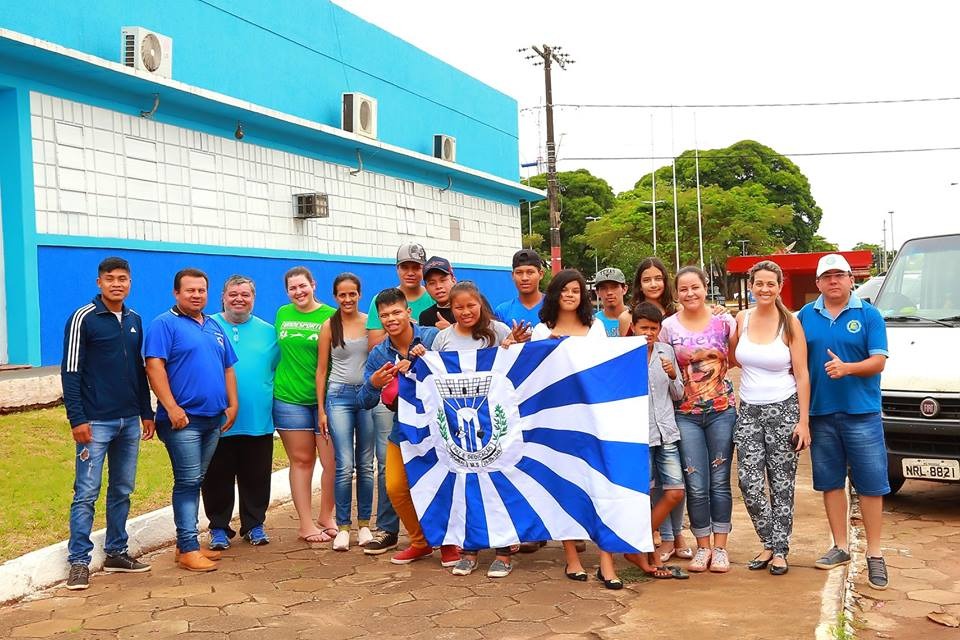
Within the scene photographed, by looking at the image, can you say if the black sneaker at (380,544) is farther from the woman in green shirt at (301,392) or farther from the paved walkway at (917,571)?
the paved walkway at (917,571)

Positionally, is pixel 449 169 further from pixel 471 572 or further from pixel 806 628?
pixel 806 628

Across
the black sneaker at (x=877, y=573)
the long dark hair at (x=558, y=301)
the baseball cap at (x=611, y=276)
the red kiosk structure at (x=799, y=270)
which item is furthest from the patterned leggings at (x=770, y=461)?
the red kiosk structure at (x=799, y=270)

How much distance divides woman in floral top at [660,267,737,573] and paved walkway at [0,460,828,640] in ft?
0.79

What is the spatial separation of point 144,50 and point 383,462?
25.5 ft

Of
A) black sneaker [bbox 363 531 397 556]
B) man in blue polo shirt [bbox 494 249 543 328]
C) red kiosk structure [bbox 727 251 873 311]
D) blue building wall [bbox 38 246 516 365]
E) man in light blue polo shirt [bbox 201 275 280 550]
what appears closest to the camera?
man in blue polo shirt [bbox 494 249 543 328]

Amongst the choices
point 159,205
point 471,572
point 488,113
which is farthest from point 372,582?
point 488,113

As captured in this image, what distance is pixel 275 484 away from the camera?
29.3 feet

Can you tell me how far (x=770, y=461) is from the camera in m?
Answer: 6.01

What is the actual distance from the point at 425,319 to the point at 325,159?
10667mm

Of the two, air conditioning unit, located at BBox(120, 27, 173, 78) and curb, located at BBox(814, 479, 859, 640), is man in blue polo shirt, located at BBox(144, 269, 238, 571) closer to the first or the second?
curb, located at BBox(814, 479, 859, 640)

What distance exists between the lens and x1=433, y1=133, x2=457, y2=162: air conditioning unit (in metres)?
21.3

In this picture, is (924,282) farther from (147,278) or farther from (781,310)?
(147,278)

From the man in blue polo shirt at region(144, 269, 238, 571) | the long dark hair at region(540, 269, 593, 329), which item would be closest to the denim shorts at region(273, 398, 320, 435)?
the man in blue polo shirt at region(144, 269, 238, 571)

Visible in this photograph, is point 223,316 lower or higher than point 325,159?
lower
